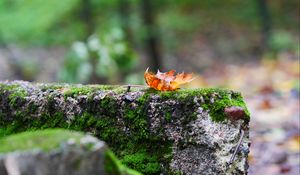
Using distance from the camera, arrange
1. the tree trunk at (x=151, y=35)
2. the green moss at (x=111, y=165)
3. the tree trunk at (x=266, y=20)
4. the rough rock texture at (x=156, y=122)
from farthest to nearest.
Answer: the tree trunk at (x=266, y=20) < the tree trunk at (x=151, y=35) < the rough rock texture at (x=156, y=122) < the green moss at (x=111, y=165)

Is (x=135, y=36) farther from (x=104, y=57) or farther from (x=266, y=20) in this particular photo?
(x=104, y=57)

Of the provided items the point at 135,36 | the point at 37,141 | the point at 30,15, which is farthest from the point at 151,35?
the point at 37,141

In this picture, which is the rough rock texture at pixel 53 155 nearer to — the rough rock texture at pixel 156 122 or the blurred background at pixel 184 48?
the rough rock texture at pixel 156 122

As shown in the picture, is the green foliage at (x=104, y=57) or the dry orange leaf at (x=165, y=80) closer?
the dry orange leaf at (x=165, y=80)

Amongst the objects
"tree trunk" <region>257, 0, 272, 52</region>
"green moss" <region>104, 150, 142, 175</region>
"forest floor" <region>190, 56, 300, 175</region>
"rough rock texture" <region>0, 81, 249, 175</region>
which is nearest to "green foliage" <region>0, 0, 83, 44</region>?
"forest floor" <region>190, 56, 300, 175</region>

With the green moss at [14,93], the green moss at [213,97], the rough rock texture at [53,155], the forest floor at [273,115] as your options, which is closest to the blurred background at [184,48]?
the forest floor at [273,115]

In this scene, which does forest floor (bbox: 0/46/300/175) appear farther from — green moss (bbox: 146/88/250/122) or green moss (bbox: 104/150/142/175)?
green moss (bbox: 104/150/142/175)

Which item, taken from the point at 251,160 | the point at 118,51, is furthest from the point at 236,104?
the point at 118,51
